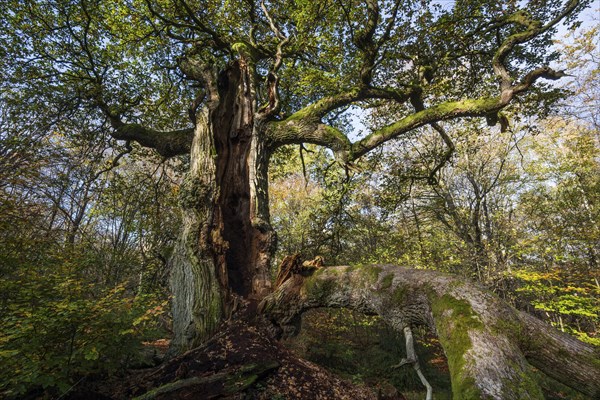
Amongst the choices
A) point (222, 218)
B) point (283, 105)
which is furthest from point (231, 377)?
point (283, 105)

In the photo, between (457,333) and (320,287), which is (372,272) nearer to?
(320,287)

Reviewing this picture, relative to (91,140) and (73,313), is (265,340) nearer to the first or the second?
(73,313)

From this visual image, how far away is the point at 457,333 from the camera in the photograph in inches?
87.2

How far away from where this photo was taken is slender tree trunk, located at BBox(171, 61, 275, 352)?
375 cm

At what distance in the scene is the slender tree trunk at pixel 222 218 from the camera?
3.75m

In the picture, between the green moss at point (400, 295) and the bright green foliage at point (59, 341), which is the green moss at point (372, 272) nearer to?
the green moss at point (400, 295)

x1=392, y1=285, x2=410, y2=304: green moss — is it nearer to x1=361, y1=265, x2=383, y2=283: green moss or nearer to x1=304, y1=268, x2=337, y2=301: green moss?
x1=361, y1=265, x2=383, y2=283: green moss

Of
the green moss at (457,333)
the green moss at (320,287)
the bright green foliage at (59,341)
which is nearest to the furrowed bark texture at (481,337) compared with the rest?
the green moss at (457,333)

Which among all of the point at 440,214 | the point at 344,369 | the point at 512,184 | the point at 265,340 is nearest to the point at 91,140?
the point at 265,340

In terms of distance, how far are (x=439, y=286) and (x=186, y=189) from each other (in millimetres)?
3697

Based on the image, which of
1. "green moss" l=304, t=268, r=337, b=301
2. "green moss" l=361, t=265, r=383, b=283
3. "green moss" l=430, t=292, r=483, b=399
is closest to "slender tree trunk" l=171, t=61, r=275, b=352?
"green moss" l=304, t=268, r=337, b=301

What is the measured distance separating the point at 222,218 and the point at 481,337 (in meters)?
3.70

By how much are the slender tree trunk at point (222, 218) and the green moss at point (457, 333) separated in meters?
2.66

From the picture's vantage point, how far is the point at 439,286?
8.84 feet
